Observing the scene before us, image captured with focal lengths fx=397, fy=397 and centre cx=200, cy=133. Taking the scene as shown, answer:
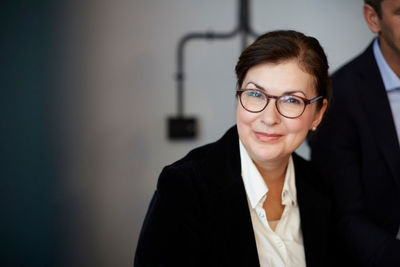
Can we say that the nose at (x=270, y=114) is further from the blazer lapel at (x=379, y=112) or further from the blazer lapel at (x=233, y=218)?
the blazer lapel at (x=379, y=112)

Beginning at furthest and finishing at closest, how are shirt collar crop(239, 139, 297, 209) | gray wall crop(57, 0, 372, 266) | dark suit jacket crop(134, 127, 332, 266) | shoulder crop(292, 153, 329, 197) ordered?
gray wall crop(57, 0, 372, 266) → shoulder crop(292, 153, 329, 197) → shirt collar crop(239, 139, 297, 209) → dark suit jacket crop(134, 127, 332, 266)

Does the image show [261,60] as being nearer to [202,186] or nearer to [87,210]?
[202,186]

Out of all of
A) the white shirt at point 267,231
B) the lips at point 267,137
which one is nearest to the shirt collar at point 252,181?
the white shirt at point 267,231

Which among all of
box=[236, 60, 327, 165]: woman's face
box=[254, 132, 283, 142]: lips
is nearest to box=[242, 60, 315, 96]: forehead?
box=[236, 60, 327, 165]: woman's face

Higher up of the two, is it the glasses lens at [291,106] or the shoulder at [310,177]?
the glasses lens at [291,106]

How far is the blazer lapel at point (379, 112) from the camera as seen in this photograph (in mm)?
1157

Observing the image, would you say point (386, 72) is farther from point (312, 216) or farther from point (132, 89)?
point (132, 89)

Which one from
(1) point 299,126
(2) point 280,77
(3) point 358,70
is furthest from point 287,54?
(3) point 358,70

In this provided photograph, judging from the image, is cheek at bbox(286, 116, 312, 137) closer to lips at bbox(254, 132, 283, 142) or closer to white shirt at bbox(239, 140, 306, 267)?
lips at bbox(254, 132, 283, 142)

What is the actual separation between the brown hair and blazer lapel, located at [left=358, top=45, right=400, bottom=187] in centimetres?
27

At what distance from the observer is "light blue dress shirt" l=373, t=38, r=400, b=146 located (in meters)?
1.19

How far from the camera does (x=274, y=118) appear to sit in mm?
915

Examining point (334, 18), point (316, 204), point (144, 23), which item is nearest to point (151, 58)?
point (144, 23)

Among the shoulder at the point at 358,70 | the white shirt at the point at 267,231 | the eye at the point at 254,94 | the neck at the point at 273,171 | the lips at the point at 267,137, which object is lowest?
the white shirt at the point at 267,231
